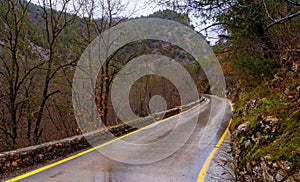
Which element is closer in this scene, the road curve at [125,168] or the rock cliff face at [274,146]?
the rock cliff face at [274,146]

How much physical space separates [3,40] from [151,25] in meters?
9.75

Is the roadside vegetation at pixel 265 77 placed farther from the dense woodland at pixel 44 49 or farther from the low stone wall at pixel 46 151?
the low stone wall at pixel 46 151

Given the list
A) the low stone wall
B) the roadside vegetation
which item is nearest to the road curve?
the low stone wall

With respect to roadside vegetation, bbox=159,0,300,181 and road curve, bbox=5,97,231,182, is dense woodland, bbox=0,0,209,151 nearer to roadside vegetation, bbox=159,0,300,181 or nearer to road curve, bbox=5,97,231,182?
roadside vegetation, bbox=159,0,300,181

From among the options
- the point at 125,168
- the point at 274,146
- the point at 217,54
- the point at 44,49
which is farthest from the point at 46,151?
the point at 217,54

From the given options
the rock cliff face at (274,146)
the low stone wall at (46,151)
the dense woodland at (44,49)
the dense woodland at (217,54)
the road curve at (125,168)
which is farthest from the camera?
the dense woodland at (44,49)

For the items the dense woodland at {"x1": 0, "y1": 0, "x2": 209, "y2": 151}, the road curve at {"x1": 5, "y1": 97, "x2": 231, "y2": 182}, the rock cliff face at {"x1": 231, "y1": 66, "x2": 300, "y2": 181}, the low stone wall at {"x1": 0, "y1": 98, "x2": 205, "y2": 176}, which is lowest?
the road curve at {"x1": 5, "y1": 97, "x2": 231, "y2": 182}

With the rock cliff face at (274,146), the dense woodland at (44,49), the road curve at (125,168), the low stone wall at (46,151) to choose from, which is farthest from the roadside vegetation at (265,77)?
the low stone wall at (46,151)

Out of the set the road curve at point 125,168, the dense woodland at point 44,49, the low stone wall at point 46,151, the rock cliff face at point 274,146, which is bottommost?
the road curve at point 125,168

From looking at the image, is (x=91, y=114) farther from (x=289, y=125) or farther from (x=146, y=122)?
(x=289, y=125)

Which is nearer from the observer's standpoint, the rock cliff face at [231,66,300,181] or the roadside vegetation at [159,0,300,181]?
the rock cliff face at [231,66,300,181]

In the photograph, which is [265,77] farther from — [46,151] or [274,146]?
[46,151]

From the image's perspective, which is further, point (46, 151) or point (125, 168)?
point (46, 151)

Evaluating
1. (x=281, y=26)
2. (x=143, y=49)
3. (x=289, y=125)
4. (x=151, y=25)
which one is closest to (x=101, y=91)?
(x=143, y=49)
